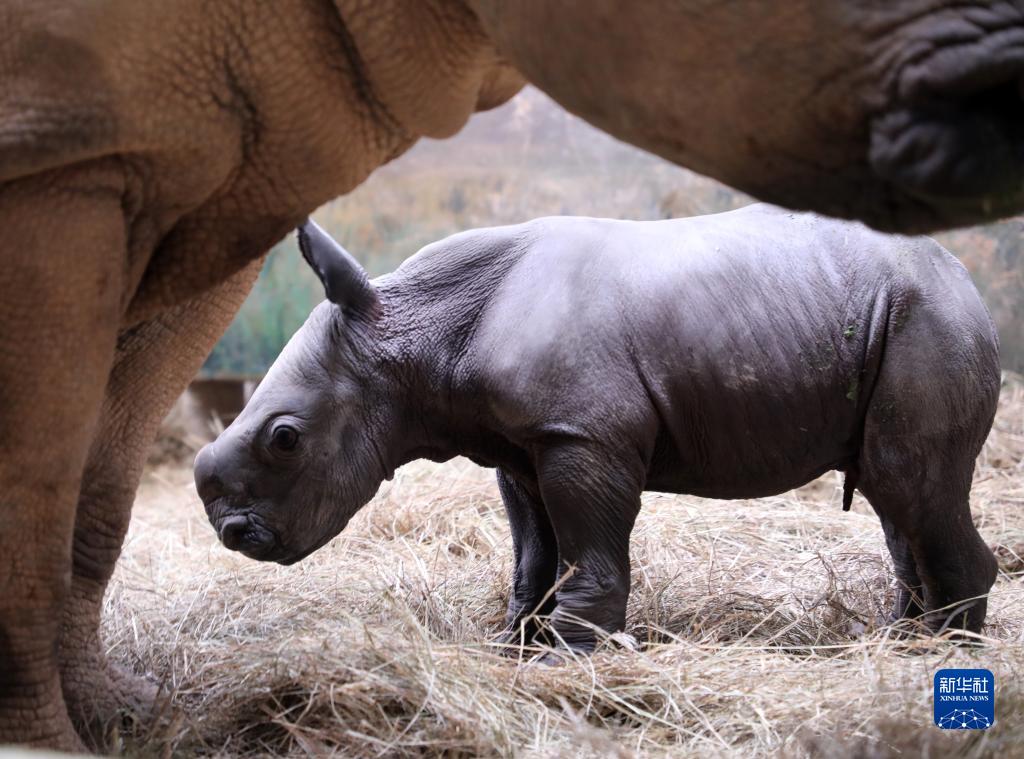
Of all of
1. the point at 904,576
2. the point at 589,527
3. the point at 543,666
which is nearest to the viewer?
the point at 543,666

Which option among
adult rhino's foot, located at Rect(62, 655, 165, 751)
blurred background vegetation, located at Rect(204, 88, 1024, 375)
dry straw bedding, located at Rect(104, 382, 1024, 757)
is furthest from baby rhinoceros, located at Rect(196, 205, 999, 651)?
blurred background vegetation, located at Rect(204, 88, 1024, 375)

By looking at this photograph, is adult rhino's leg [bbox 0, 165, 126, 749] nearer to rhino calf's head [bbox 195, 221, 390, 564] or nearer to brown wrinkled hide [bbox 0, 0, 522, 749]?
brown wrinkled hide [bbox 0, 0, 522, 749]

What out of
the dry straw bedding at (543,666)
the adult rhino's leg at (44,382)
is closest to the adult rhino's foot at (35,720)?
the adult rhino's leg at (44,382)

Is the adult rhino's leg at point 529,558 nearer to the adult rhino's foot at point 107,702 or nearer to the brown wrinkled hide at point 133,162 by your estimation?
the adult rhino's foot at point 107,702

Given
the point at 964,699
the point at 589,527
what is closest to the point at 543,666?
the point at 589,527

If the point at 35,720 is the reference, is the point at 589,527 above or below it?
below

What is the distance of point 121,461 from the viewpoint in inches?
96.5

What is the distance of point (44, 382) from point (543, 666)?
1.21 m

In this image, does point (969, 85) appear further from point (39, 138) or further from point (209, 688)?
point (209, 688)

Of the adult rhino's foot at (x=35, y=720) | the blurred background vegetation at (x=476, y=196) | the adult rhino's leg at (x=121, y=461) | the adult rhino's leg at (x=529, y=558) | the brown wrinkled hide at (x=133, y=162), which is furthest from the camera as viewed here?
the blurred background vegetation at (x=476, y=196)

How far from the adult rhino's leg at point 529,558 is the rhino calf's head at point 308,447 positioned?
468 mm

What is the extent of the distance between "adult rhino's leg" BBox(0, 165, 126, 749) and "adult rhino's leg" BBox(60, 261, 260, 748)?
1.47 feet

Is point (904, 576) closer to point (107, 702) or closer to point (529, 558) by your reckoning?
point (529, 558)

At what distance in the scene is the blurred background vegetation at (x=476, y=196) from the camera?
7.69m
